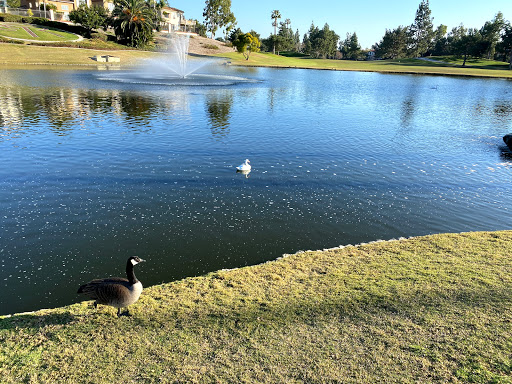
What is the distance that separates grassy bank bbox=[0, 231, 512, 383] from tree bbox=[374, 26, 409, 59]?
571 feet

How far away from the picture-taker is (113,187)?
1547 centimetres

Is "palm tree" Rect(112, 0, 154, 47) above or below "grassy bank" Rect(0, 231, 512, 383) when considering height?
above

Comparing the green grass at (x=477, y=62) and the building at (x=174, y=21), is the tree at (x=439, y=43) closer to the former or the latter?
the green grass at (x=477, y=62)

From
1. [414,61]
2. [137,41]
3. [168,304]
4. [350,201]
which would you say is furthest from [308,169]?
[414,61]

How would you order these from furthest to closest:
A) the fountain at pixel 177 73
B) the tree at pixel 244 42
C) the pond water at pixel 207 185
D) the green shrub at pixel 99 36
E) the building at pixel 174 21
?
the building at pixel 174 21 → the tree at pixel 244 42 → the green shrub at pixel 99 36 → the fountain at pixel 177 73 → the pond water at pixel 207 185

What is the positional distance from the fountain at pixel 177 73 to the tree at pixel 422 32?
381 feet

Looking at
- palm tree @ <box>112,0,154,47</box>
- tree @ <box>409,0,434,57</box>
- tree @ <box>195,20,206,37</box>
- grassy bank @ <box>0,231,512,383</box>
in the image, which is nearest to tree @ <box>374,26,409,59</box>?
tree @ <box>409,0,434,57</box>

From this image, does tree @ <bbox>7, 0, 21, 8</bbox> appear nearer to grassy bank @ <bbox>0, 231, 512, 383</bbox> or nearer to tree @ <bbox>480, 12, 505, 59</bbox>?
grassy bank @ <bbox>0, 231, 512, 383</bbox>

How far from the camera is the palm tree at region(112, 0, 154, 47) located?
89125 millimetres

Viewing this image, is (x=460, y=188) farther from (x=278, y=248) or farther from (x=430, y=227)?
(x=278, y=248)

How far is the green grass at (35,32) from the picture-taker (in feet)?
251

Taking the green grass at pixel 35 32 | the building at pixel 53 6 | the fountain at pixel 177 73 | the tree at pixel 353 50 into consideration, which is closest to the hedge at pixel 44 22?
the green grass at pixel 35 32

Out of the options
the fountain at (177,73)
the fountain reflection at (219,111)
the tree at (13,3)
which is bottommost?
the fountain reflection at (219,111)

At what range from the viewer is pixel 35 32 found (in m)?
82.8
